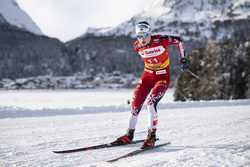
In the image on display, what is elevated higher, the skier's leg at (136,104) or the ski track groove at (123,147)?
the skier's leg at (136,104)

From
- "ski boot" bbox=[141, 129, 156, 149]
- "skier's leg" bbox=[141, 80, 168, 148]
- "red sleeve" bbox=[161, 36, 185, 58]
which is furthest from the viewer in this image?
"red sleeve" bbox=[161, 36, 185, 58]

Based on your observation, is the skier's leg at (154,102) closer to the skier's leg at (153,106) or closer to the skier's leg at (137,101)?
the skier's leg at (153,106)

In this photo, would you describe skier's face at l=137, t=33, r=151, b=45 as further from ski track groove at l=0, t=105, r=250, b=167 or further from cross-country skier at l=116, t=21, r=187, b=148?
ski track groove at l=0, t=105, r=250, b=167

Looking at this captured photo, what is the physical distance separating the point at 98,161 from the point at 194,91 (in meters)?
37.4

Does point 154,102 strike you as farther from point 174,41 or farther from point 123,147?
point 174,41

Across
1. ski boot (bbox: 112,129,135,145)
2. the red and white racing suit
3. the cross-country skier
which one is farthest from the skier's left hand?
ski boot (bbox: 112,129,135,145)

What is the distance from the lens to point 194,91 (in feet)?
139

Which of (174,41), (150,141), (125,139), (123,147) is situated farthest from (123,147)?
(174,41)

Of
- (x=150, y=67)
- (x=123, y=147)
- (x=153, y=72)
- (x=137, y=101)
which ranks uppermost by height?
(x=150, y=67)

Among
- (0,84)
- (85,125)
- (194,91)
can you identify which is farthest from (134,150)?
(0,84)

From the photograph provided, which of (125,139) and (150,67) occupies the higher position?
(150,67)

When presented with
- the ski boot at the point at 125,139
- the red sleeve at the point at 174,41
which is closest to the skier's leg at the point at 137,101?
the ski boot at the point at 125,139

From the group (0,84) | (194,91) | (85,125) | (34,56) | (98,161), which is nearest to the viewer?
(98,161)

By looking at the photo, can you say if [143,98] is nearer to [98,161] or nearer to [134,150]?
[134,150]
